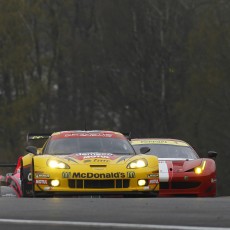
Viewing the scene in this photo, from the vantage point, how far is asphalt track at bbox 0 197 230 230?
10.2 meters

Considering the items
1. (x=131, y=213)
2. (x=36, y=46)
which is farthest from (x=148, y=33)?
(x=131, y=213)

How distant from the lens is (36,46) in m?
63.1

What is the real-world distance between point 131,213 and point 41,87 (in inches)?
1924

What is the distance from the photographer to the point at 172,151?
2167 cm

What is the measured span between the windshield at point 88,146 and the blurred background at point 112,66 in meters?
34.5

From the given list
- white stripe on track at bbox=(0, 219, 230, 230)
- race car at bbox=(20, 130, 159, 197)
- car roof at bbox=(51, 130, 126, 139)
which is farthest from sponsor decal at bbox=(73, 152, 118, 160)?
white stripe on track at bbox=(0, 219, 230, 230)

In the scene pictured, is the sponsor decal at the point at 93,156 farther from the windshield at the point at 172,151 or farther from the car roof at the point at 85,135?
the windshield at the point at 172,151

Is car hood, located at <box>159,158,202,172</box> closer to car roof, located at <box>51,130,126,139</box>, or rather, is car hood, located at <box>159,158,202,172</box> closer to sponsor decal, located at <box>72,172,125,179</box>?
car roof, located at <box>51,130,126,139</box>

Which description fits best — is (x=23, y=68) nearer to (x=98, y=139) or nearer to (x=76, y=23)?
(x=76, y=23)

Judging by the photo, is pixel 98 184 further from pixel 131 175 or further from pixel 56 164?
pixel 56 164

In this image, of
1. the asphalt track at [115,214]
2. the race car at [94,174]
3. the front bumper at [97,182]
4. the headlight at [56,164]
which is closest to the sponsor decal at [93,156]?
the race car at [94,174]

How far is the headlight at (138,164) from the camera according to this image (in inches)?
684

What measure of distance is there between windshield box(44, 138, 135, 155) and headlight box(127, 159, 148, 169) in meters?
0.96

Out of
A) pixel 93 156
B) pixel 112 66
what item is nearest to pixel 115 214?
pixel 93 156
